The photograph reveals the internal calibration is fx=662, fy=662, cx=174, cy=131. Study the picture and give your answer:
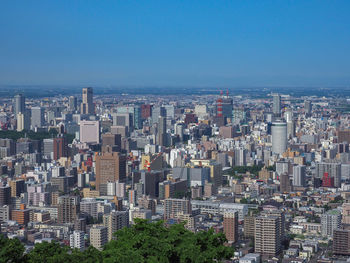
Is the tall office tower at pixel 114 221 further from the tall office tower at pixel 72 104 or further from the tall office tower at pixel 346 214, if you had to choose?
the tall office tower at pixel 72 104

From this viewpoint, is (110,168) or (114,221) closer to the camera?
(114,221)

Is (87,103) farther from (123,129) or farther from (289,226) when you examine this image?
(289,226)

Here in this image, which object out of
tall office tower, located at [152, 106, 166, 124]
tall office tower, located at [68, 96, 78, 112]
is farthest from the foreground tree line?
tall office tower, located at [68, 96, 78, 112]

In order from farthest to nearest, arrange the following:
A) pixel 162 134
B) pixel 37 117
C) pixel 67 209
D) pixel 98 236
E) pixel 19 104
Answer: pixel 19 104
pixel 37 117
pixel 162 134
pixel 67 209
pixel 98 236

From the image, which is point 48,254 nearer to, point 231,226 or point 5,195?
point 231,226

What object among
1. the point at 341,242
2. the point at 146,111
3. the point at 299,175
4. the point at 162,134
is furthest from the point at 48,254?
the point at 146,111

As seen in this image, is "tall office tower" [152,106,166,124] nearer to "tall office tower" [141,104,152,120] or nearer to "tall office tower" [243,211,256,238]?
"tall office tower" [141,104,152,120]

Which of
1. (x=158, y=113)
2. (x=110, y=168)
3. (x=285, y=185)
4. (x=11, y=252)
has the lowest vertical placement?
(x=285, y=185)
